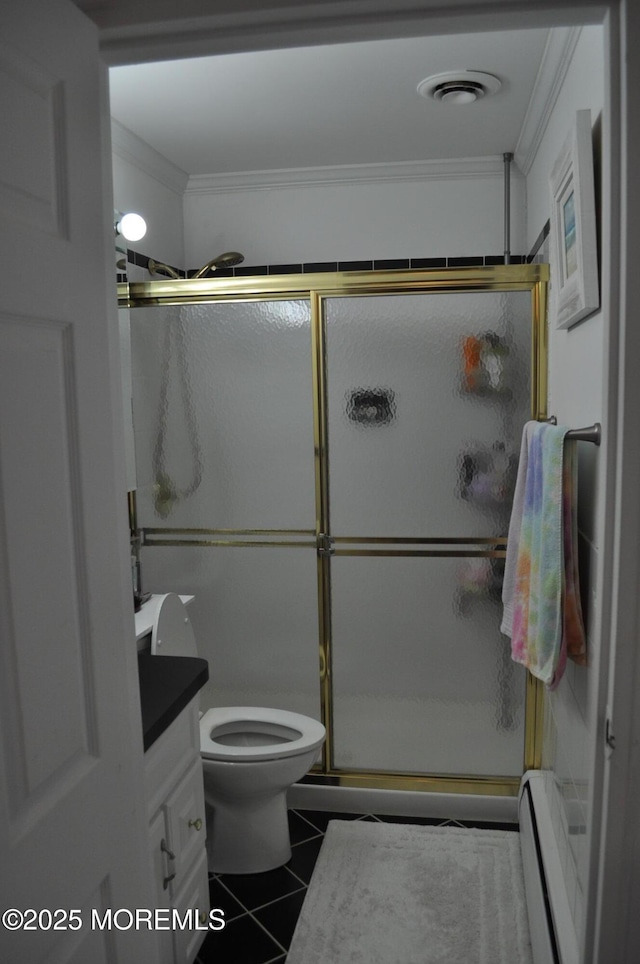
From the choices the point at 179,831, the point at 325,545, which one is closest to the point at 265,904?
the point at 179,831

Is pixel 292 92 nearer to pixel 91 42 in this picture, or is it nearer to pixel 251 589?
pixel 91 42

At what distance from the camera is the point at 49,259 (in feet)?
2.88

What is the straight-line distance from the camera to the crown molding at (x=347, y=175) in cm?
290

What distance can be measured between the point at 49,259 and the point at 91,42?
334 mm

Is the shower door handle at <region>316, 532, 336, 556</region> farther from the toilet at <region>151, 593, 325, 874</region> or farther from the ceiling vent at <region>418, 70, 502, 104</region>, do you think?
the ceiling vent at <region>418, 70, 502, 104</region>

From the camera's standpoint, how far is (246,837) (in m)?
2.32

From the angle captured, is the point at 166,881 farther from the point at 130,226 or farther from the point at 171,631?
the point at 130,226

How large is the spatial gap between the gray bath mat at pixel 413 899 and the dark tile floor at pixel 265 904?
0.04 metres

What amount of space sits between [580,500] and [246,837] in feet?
4.85

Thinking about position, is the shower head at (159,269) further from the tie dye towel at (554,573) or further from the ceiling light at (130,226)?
the tie dye towel at (554,573)

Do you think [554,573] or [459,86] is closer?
[554,573]

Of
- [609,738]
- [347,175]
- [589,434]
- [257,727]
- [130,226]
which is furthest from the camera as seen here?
[347,175]

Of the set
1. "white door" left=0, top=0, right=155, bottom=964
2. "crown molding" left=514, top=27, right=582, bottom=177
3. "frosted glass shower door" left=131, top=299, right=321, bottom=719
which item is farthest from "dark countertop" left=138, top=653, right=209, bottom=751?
"crown molding" left=514, top=27, right=582, bottom=177

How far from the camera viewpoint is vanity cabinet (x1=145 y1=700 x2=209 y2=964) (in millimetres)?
1583
